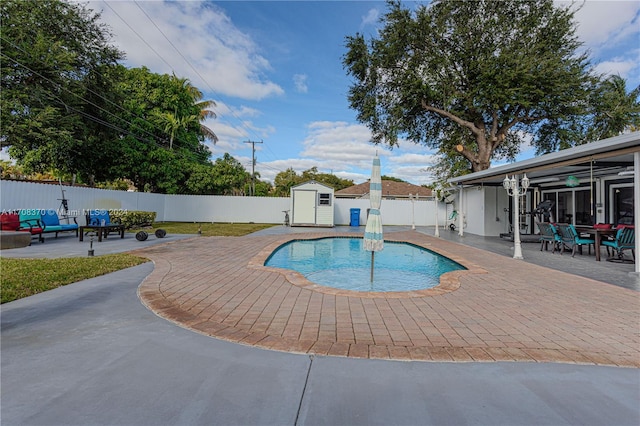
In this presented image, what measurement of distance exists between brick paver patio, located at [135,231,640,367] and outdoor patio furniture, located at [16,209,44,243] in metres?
5.65

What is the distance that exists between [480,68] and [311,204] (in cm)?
1158

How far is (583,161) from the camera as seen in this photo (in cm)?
743

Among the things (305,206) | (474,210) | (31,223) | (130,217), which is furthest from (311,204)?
(31,223)

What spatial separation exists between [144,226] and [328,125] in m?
23.6

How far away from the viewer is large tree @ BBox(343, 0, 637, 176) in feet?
53.8

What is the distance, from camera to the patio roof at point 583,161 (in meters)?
6.19

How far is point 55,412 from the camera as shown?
1.81 metres

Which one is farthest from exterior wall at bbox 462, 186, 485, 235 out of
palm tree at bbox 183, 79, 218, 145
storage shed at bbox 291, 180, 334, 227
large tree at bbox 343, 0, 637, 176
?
palm tree at bbox 183, 79, 218, 145

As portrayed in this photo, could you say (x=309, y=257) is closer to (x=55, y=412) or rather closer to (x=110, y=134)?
→ (x=55, y=412)

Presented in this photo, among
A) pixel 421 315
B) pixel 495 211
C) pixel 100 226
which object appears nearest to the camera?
pixel 421 315

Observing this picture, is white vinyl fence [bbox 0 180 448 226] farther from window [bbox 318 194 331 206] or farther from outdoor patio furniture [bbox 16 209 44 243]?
outdoor patio furniture [bbox 16 209 44 243]

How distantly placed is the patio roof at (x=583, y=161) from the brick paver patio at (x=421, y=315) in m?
2.79

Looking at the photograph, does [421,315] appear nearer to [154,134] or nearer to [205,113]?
[154,134]

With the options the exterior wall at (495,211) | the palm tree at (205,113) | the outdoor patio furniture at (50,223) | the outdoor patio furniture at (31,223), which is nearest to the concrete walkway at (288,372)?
the outdoor patio furniture at (31,223)
